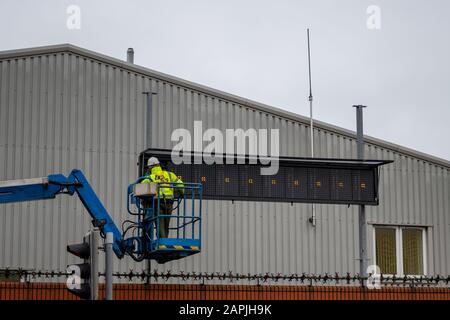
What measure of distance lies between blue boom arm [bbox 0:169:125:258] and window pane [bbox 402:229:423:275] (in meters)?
14.4

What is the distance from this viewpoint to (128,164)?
97.8 feet

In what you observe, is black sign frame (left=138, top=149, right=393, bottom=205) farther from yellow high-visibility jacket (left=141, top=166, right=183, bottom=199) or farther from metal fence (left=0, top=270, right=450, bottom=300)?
yellow high-visibility jacket (left=141, top=166, right=183, bottom=199)

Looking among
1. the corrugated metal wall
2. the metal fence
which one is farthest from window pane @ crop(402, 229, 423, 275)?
the metal fence

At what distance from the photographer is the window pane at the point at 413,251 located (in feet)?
106

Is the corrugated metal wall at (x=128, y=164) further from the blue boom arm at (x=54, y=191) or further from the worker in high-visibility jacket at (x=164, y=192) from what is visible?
the worker in high-visibility jacket at (x=164, y=192)

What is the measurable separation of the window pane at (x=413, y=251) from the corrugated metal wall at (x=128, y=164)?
34 centimetres

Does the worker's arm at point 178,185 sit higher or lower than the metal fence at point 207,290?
higher

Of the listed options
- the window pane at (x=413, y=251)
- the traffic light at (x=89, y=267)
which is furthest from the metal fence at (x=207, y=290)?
the window pane at (x=413, y=251)

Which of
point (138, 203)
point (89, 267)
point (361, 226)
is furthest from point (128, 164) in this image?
point (89, 267)

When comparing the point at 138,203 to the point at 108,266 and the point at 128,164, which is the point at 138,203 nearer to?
the point at 108,266

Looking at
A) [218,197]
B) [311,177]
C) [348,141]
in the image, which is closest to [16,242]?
[218,197]

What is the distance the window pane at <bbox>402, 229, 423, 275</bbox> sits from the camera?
106 ft

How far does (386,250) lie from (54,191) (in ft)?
50.0
